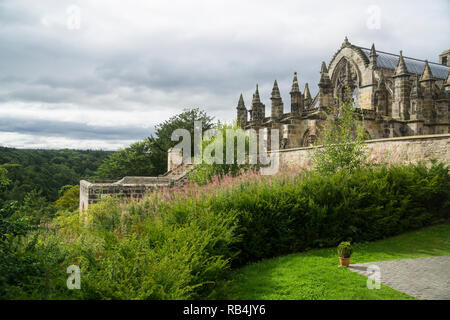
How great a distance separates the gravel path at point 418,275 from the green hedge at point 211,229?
6.27 feet

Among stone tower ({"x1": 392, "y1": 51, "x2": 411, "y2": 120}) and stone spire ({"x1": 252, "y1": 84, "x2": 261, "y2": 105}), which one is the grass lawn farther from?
stone spire ({"x1": 252, "y1": 84, "x2": 261, "y2": 105})

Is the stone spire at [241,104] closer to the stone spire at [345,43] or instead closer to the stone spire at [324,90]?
the stone spire at [324,90]

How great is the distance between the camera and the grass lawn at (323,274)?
574 cm

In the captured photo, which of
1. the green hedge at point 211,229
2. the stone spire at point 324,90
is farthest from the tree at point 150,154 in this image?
the green hedge at point 211,229

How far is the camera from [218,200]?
27.2 feet

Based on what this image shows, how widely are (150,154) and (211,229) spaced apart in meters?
39.3

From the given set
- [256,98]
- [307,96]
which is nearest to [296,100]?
[256,98]

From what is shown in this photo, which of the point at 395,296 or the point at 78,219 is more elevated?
the point at 78,219

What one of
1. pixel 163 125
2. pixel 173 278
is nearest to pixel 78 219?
pixel 173 278

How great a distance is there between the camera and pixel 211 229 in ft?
22.1

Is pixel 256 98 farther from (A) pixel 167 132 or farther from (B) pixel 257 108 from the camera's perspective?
(A) pixel 167 132
